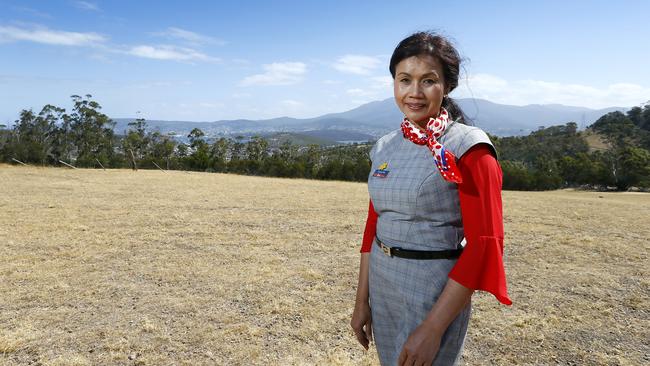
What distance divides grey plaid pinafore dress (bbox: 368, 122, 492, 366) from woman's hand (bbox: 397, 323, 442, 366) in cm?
9

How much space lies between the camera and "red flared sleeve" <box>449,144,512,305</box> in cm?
98

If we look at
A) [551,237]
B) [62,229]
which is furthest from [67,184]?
[551,237]

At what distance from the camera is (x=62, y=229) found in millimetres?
7105

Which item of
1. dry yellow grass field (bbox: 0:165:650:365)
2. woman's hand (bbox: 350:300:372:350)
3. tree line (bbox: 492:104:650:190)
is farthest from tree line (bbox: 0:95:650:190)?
woman's hand (bbox: 350:300:372:350)

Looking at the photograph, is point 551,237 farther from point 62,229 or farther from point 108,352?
point 62,229

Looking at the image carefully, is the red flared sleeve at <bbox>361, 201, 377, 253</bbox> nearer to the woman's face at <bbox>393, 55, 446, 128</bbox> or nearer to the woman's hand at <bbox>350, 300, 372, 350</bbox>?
the woman's hand at <bbox>350, 300, 372, 350</bbox>

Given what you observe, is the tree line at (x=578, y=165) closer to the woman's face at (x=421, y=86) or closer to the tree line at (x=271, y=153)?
the tree line at (x=271, y=153)

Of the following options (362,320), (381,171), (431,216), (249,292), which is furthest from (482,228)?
(249,292)

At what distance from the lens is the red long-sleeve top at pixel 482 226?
0.98m

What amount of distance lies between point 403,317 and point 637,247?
7.56m

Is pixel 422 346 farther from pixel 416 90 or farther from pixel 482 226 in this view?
pixel 416 90

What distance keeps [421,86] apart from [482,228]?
1.51 ft

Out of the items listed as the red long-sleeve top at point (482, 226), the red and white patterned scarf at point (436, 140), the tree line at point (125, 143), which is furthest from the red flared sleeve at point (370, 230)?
the tree line at point (125, 143)

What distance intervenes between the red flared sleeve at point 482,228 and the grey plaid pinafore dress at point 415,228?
2.5 inches
